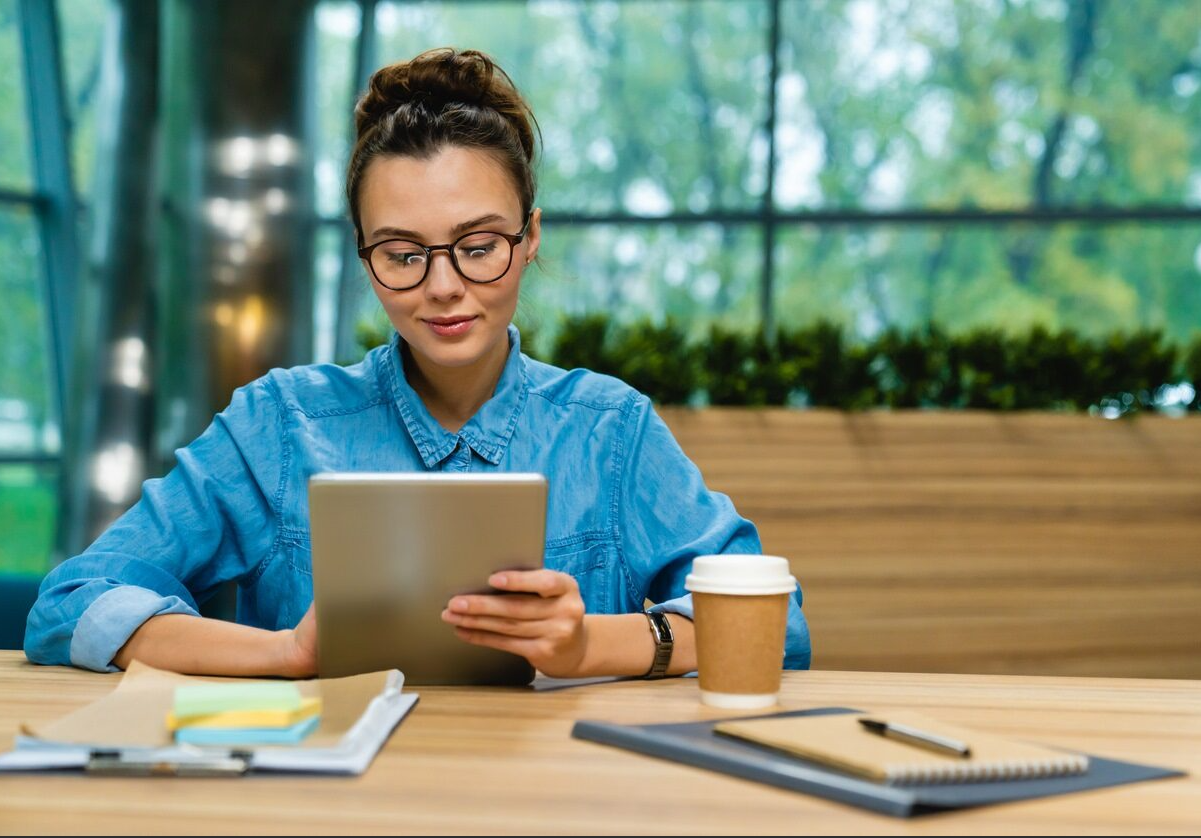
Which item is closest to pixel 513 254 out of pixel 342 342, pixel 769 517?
pixel 769 517

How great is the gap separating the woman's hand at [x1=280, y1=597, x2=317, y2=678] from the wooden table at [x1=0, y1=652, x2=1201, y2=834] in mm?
153

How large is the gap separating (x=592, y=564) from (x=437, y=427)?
27 cm

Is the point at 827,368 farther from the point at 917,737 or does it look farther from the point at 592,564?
the point at 917,737

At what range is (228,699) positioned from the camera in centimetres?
88

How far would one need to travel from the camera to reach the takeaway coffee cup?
3.64 feet

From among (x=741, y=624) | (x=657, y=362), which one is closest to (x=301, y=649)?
(x=741, y=624)

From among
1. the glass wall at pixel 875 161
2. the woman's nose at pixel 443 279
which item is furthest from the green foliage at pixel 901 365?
the glass wall at pixel 875 161

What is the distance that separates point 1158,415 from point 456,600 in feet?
7.99

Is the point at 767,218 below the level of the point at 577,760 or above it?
above

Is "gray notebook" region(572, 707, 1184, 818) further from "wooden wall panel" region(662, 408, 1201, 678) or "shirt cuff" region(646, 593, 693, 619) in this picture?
"wooden wall panel" region(662, 408, 1201, 678)

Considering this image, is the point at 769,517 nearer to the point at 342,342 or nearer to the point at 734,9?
the point at 342,342

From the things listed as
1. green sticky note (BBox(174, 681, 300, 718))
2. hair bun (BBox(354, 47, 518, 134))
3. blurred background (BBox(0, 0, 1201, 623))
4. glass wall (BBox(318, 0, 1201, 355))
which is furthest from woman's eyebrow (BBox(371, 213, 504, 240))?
glass wall (BBox(318, 0, 1201, 355))

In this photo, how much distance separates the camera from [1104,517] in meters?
2.99

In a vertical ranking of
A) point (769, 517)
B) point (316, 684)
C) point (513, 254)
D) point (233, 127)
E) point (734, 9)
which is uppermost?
point (734, 9)
